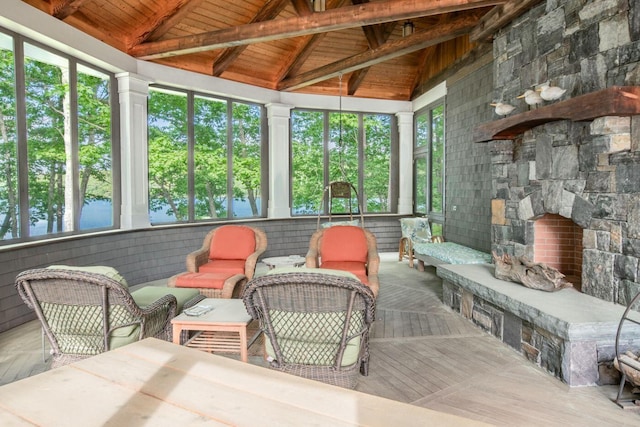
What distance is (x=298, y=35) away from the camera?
5.88 meters

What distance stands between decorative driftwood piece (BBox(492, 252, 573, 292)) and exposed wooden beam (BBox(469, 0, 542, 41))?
2.82 m

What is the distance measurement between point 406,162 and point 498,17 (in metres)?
4.89

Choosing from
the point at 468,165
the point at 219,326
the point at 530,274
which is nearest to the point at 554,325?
the point at 530,274

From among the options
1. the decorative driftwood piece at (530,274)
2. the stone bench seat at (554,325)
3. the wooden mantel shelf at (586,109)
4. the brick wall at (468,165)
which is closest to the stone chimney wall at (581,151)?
the wooden mantel shelf at (586,109)

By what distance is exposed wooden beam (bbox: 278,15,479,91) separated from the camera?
6.15 meters

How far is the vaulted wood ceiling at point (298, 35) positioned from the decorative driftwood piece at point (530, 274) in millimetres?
2864

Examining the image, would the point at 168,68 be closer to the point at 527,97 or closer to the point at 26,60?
the point at 26,60

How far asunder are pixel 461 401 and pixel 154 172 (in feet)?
20.2


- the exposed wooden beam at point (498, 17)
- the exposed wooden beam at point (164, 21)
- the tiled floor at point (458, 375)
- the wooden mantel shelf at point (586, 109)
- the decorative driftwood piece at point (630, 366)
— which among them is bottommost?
the tiled floor at point (458, 375)

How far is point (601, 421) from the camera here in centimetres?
254

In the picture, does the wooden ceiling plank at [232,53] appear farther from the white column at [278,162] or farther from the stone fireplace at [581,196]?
the stone fireplace at [581,196]

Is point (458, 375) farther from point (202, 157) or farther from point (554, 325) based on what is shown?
point (202, 157)

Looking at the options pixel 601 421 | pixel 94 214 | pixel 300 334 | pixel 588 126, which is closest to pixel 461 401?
pixel 601 421

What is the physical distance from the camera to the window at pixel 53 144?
465 centimetres
